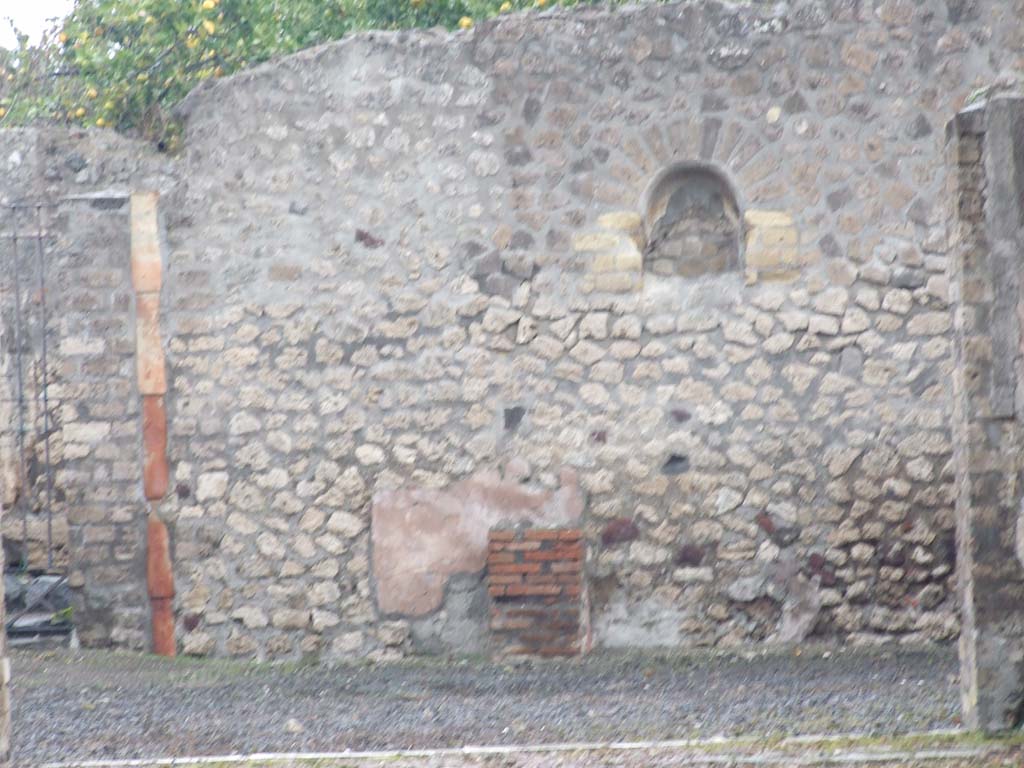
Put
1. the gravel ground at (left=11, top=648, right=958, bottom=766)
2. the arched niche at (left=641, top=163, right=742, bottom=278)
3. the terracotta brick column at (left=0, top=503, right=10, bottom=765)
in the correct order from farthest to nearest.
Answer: the arched niche at (left=641, top=163, right=742, bottom=278) < the gravel ground at (left=11, top=648, right=958, bottom=766) < the terracotta brick column at (left=0, top=503, right=10, bottom=765)

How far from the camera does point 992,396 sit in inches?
243

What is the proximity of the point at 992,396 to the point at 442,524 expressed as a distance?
3.65m

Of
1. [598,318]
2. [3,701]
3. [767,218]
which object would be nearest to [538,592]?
[598,318]

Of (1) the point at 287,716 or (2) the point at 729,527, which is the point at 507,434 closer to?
(2) the point at 729,527

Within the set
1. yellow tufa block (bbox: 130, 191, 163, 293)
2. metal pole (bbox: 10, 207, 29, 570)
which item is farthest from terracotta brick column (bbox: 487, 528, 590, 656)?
metal pole (bbox: 10, 207, 29, 570)

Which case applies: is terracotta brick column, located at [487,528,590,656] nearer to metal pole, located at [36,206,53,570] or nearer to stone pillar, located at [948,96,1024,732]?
stone pillar, located at [948,96,1024,732]

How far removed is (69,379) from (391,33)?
8.66ft

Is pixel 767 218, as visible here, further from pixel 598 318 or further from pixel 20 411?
pixel 20 411

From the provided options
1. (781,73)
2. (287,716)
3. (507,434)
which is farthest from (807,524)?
(287,716)

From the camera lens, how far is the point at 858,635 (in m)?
8.92

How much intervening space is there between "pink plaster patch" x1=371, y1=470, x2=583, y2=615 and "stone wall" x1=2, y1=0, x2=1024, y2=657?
0.15ft

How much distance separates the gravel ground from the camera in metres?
6.64

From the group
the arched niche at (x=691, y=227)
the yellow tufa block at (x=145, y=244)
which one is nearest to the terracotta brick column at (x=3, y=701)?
the yellow tufa block at (x=145, y=244)

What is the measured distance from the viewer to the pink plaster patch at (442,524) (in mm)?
9000
